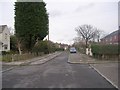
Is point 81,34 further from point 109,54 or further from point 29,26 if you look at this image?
point 109,54

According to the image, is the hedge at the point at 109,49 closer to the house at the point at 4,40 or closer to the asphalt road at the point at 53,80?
the asphalt road at the point at 53,80

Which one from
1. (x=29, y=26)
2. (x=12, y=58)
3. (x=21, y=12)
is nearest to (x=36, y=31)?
(x=29, y=26)

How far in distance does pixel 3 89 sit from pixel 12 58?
867 inches

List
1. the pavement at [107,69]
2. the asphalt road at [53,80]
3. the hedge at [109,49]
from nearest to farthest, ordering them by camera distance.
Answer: the asphalt road at [53,80]
the pavement at [107,69]
the hedge at [109,49]

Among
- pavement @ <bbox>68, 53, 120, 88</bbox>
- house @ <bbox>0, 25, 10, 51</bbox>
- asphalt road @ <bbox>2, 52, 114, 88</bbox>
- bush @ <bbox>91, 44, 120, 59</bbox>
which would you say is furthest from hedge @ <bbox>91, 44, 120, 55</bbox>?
house @ <bbox>0, 25, 10, 51</bbox>

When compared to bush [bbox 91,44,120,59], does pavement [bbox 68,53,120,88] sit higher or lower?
lower

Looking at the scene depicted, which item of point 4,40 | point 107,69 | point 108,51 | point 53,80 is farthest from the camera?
point 4,40

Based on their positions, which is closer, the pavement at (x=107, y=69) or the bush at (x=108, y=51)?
the pavement at (x=107, y=69)

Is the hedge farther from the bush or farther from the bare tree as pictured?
the bare tree

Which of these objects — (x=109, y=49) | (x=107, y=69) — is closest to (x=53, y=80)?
(x=107, y=69)

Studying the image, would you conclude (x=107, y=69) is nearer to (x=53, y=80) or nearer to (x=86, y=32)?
(x=53, y=80)

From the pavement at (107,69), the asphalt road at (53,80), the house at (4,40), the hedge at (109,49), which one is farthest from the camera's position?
the house at (4,40)

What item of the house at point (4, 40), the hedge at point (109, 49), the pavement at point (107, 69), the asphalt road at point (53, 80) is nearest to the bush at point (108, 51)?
the hedge at point (109, 49)

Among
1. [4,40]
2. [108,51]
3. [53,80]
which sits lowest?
[53,80]
